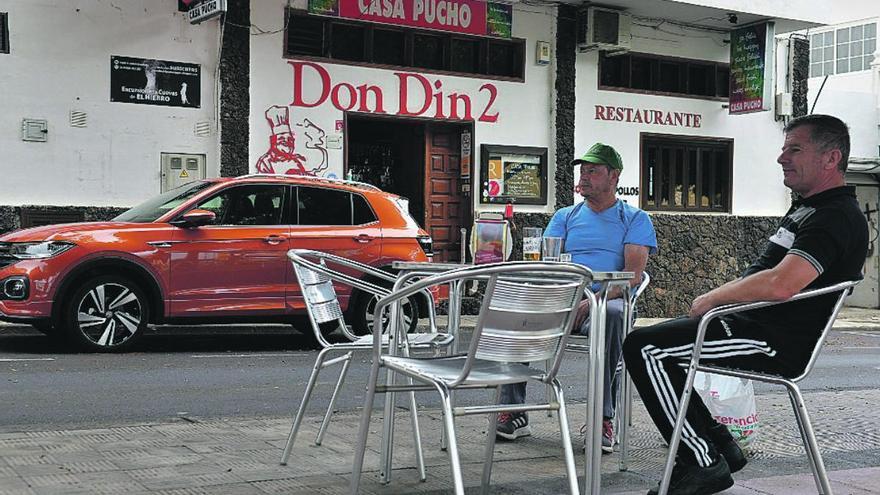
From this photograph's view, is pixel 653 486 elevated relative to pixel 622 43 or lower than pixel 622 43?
lower

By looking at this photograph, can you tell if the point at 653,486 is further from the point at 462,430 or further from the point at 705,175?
the point at 705,175

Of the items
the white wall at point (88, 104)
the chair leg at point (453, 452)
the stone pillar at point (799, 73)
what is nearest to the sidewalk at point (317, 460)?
the chair leg at point (453, 452)

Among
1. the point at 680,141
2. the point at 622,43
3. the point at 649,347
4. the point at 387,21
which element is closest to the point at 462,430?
the point at 649,347

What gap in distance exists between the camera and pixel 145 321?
11086 millimetres

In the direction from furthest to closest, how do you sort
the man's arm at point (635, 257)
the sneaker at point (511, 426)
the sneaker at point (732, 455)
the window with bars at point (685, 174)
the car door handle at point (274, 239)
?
the window with bars at point (685, 174) < the car door handle at point (274, 239) < the man's arm at point (635, 257) < the sneaker at point (511, 426) < the sneaker at point (732, 455)

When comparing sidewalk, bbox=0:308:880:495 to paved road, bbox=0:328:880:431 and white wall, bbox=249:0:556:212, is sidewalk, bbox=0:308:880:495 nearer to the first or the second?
paved road, bbox=0:328:880:431

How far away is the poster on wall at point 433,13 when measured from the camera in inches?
658

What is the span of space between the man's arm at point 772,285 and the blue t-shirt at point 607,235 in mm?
1935

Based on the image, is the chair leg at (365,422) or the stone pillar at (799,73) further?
the stone pillar at (799,73)

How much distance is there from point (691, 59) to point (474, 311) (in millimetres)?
6801

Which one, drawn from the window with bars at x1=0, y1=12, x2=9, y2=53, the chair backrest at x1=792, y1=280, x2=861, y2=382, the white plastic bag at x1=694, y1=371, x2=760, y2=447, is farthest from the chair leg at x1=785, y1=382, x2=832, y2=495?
the window with bars at x1=0, y1=12, x2=9, y2=53

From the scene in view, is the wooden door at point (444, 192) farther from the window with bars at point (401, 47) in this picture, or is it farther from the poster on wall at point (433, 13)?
the poster on wall at point (433, 13)

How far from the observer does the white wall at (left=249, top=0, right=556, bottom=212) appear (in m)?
16.3

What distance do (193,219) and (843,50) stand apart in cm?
1943
